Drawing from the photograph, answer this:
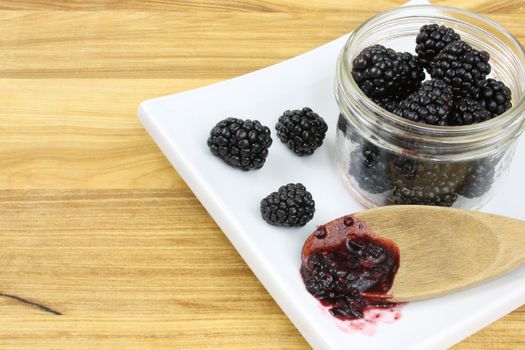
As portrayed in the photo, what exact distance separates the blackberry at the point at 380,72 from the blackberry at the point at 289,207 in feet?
0.80

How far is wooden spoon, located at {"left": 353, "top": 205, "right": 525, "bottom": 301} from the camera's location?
1.40 meters

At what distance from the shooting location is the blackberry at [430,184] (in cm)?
147

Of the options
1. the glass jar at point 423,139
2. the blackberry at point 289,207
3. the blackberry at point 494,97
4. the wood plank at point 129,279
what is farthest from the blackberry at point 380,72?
the wood plank at point 129,279

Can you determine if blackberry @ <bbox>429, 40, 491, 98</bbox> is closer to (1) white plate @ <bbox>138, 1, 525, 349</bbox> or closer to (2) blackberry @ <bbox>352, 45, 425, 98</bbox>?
(2) blackberry @ <bbox>352, 45, 425, 98</bbox>

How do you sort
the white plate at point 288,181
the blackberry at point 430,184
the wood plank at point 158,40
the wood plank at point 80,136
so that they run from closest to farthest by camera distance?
the white plate at point 288,181 < the blackberry at point 430,184 < the wood plank at point 80,136 < the wood plank at point 158,40

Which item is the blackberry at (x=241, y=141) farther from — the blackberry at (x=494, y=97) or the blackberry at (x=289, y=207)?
the blackberry at (x=494, y=97)

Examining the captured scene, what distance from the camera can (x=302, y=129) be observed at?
1633mm

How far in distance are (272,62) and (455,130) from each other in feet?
2.39

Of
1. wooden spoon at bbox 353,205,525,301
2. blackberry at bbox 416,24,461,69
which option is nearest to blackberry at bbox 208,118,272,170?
wooden spoon at bbox 353,205,525,301

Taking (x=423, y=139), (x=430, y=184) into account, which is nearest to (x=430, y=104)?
(x=423, y=139)

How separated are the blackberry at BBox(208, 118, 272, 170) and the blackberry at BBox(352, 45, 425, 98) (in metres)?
0.23

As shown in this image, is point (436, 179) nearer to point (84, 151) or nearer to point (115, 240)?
point (115, 240)

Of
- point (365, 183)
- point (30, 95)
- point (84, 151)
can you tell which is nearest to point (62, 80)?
point (30, 95)

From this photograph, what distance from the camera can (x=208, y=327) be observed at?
1.45 m
